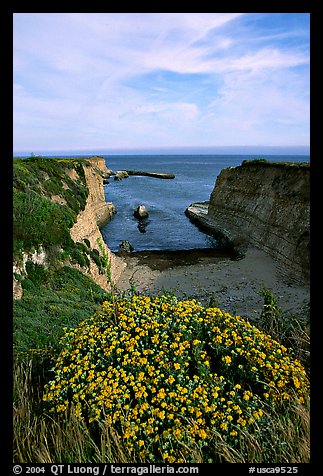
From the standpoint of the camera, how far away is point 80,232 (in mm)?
20812

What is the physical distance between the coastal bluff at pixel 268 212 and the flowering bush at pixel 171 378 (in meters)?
19.9

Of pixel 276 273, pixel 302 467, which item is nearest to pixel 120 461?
pixel 302 467

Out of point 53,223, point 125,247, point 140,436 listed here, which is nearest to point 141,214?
point 125,247

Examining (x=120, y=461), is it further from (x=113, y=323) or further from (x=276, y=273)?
(x=276, y=273)

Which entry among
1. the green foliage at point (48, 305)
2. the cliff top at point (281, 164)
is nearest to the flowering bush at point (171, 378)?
the green foliage at point (48, 305)

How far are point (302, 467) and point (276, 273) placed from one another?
2262 centimetres

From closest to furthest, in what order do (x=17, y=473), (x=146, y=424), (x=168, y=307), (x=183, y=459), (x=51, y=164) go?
(x=17, y=473) < (x=183, y=459) < (x=146, y=424) < (x=168, y=307) < (x=51, y=164)

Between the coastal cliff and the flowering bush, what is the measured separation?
17.5 ft

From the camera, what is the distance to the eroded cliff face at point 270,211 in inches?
982

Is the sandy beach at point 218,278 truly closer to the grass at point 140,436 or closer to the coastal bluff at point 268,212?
the coastal bluff at point 268,212

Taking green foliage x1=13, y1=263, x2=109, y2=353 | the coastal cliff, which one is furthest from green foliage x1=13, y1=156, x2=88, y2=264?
green foliage x1=13, y1=263, x2=109, y2=353

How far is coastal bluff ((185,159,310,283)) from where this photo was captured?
82.0 ft

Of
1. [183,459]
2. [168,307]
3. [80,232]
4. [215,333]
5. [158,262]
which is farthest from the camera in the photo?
[158,262]

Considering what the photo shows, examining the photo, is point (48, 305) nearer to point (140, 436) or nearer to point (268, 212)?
point (140, 436)
